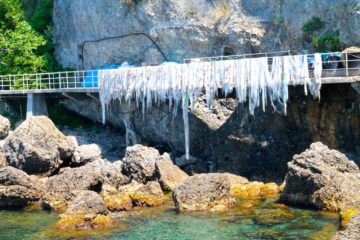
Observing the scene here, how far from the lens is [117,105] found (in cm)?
3039

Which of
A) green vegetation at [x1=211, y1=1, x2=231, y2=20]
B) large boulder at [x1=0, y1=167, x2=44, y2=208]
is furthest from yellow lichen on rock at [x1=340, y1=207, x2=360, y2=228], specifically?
green vegetation at [x1=211, y1=1, x2=231, y2=20]

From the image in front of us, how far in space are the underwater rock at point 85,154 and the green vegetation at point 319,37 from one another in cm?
989

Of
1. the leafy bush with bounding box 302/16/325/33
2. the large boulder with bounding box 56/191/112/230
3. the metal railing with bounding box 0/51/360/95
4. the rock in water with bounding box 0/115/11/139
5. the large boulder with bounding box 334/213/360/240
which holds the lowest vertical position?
the large boulder with bounding box 56/191/112/230

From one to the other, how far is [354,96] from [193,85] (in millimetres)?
6084

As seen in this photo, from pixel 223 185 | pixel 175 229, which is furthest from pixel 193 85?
pixel 175 229

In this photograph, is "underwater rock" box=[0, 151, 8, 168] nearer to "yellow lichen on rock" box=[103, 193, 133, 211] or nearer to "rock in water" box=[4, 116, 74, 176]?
"rock in water" box=[4, 116, 74, 176]

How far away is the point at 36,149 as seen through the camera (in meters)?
25.8

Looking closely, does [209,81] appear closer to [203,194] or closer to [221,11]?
[221,11]

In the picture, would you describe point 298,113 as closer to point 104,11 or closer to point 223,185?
point 223,185

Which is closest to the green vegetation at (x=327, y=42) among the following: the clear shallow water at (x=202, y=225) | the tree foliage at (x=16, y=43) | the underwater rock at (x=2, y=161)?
the clear shallow water at (x=202, y=225)

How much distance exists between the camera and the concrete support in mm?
33125

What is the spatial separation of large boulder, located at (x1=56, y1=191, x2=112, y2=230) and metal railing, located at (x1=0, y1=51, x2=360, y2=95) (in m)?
8.72

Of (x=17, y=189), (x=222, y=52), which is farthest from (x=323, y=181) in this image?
(x=222, y=52)

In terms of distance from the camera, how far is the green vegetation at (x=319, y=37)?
26.0m
